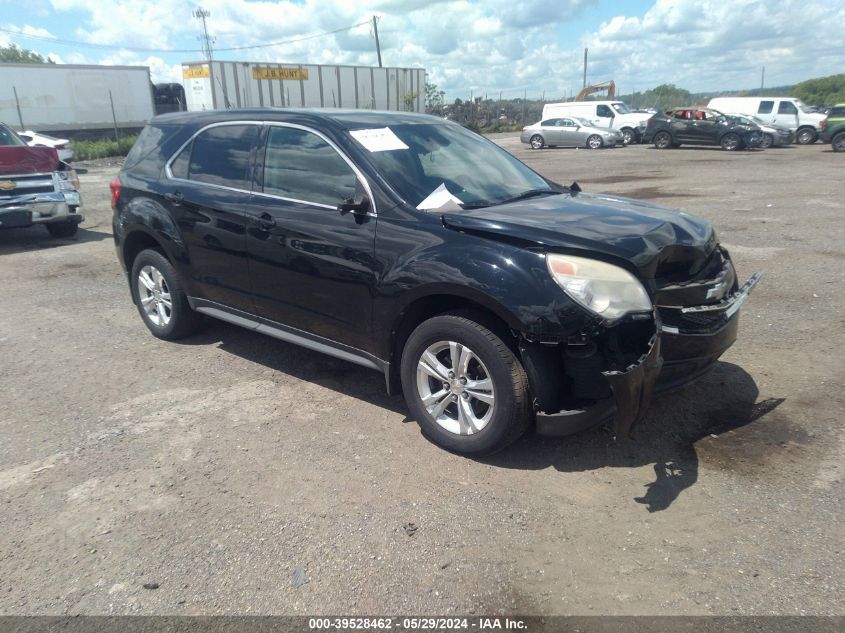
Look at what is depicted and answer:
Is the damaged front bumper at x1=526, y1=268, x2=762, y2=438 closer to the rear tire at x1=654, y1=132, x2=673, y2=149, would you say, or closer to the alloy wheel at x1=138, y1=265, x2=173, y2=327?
the alloy wheel at x1=138, y1=265, x2=173, y2=327

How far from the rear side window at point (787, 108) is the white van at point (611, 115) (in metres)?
5.51

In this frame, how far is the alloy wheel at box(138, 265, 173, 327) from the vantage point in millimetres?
5469

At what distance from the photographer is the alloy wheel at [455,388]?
351cm

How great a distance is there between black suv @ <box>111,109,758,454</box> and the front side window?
0.04ft

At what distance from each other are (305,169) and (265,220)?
434 mm

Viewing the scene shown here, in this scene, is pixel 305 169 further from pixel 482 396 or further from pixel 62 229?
Result: pixel 62 229

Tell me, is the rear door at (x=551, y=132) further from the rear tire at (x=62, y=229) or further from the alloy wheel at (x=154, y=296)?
the alloy wheel at (x=154, y=296)

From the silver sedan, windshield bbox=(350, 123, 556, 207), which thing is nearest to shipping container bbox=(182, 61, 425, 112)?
the silver sedan

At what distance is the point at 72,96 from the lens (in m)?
32.5

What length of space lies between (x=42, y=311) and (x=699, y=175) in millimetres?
15862

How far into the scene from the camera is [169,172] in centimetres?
520

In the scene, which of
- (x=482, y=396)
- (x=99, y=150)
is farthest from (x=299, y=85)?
(x=482, y=396)

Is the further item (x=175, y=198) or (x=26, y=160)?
(x=26, y=160)

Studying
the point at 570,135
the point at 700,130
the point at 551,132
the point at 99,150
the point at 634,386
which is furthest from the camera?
the point at 551,132
